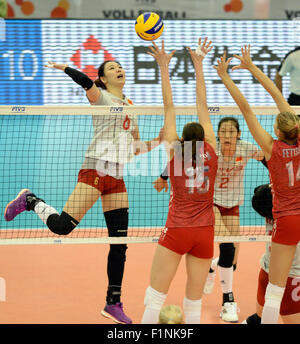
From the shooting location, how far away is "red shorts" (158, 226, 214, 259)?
432cm

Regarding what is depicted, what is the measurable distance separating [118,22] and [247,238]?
39.6 ft

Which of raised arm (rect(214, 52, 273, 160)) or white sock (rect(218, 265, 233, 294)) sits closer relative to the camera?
raised arm (rect(214, 52, 273, 160))

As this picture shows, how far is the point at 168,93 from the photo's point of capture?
4.68 m

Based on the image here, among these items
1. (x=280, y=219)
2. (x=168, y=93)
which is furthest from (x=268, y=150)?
(x=168, y=93)

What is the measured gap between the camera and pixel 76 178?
416 inches

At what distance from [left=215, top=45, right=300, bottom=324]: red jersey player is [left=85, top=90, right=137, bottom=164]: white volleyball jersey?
1245 millimetres

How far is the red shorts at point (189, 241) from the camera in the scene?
14.2 ft

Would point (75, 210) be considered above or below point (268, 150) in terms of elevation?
below

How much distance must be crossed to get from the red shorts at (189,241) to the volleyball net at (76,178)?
912 mm

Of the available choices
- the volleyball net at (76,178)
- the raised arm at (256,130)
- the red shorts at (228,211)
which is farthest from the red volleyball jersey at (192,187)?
the red shorts at (228,211)

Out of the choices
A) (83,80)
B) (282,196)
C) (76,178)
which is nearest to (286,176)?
(282,196)

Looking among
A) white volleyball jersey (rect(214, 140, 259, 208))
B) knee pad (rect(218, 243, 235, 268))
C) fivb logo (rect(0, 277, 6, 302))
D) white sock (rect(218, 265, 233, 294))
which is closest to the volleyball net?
white volleyball jersey (rect(214, 140, 259, 208))

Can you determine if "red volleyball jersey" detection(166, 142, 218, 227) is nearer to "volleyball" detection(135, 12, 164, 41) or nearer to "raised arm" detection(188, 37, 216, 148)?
"raised arm" detection(188, 37, 216, 148)

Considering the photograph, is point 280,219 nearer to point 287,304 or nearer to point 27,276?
point 287,304
